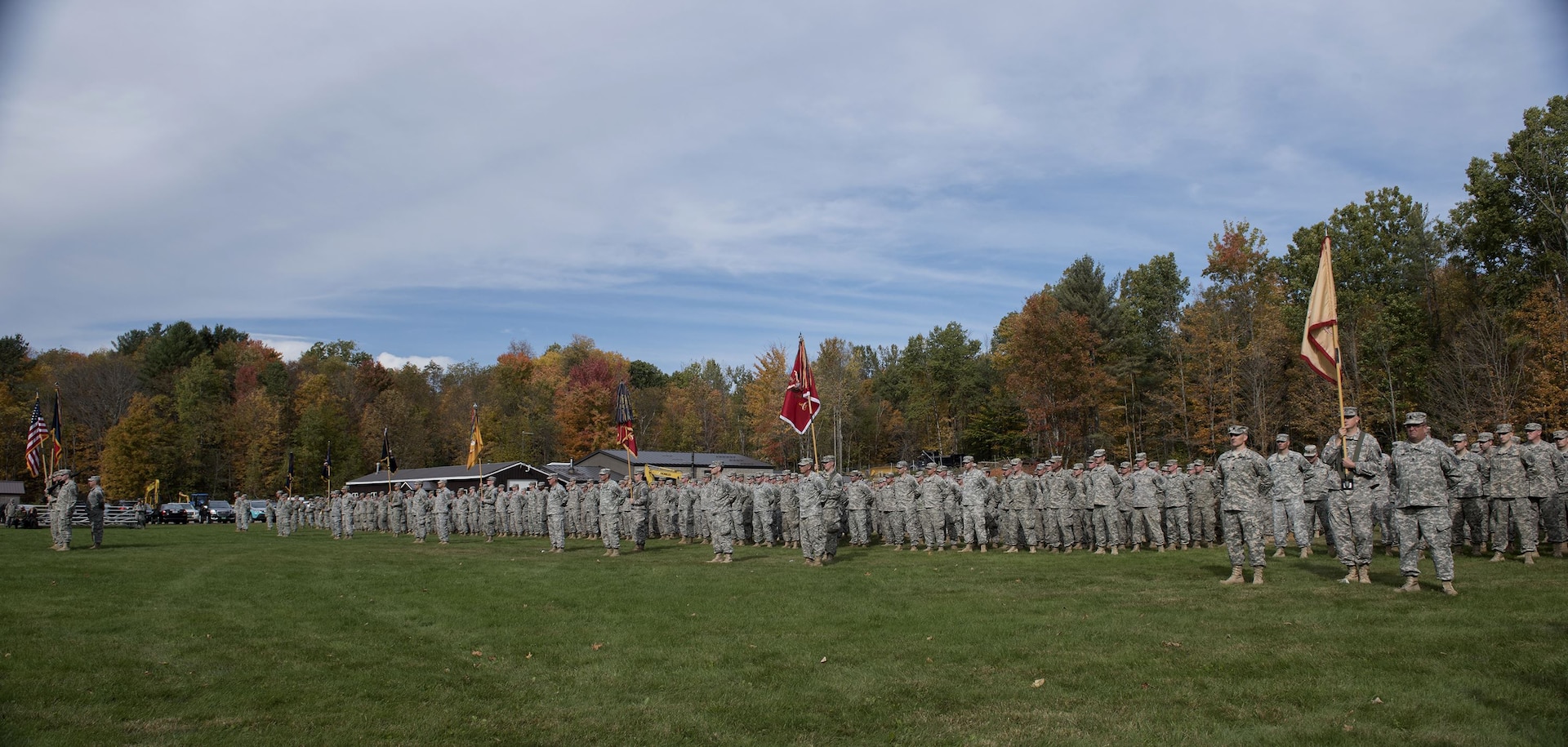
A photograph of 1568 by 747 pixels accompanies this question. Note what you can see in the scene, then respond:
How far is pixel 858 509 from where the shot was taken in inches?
985

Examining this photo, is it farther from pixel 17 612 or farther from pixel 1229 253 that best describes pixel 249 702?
pixel 1229 253

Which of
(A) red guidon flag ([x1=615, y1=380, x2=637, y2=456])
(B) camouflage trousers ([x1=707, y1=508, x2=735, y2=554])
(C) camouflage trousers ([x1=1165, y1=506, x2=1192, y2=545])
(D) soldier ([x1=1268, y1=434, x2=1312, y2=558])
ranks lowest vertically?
(C) camouflage trousers ([x1=1165, y1=506, x2=1192, y2=545])

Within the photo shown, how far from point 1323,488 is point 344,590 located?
1812 cm

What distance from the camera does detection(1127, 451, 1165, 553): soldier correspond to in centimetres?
1980

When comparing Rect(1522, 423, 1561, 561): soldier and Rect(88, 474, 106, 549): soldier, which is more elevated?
Rect(88, 474, 106, 549): soldier

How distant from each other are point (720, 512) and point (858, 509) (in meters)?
5.35

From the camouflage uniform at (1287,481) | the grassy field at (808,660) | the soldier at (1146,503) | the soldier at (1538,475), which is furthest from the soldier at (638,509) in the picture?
the soldier at (1538,475)

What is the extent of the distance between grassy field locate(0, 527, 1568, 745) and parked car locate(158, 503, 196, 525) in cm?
5018

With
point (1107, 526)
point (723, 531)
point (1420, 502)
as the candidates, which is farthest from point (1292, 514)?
point (723, 531)

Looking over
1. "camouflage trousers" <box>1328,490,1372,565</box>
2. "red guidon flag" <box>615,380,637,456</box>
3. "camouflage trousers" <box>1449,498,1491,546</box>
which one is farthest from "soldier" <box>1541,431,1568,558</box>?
"red guidon flag" <box>615,380,637,456</box>

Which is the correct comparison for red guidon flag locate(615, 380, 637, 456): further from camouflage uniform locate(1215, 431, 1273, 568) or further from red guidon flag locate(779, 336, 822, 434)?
camouflage uniform locate(1215, 431, 1273, 568)

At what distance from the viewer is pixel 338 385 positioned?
9662 cm

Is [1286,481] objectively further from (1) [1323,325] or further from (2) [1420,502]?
(1) [1323,325]

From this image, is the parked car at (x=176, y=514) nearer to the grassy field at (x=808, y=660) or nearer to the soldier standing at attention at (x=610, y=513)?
the soldier standing at attention at (x=610, y=513)
